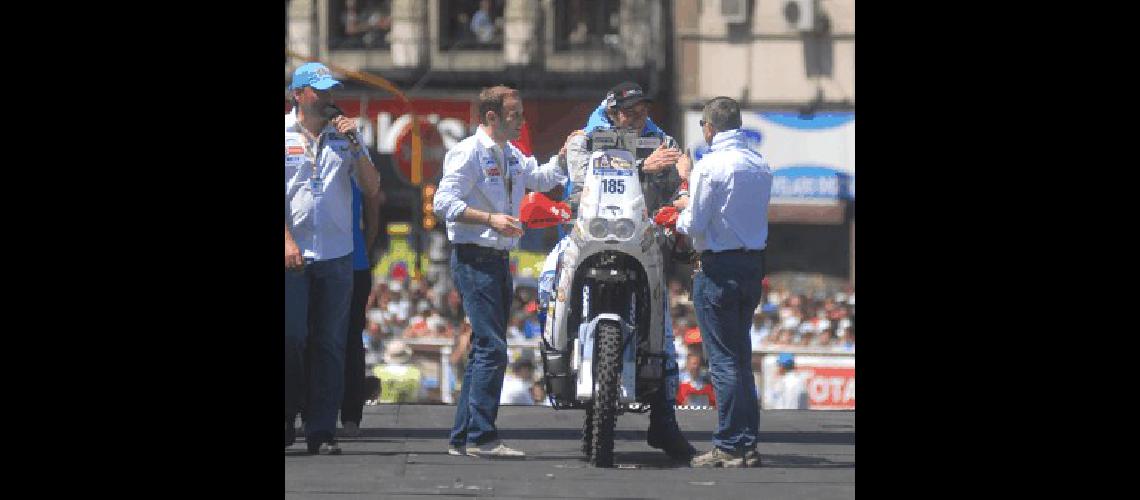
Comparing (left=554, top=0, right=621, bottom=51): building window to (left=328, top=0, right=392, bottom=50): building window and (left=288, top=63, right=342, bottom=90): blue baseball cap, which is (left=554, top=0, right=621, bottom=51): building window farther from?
(left=288, top=63, right=342, bottom=90): blue baseball cap

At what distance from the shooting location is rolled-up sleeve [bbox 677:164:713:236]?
30.9 ft

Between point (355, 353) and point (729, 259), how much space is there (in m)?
2.27

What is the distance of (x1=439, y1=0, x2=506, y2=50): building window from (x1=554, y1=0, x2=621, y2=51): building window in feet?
2.20

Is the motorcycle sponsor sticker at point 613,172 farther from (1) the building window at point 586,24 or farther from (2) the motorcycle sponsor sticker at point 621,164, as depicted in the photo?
(1) the building window at point 586,24

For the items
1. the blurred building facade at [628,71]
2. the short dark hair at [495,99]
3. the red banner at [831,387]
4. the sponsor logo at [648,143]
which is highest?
the blurred building facade at [628,71]

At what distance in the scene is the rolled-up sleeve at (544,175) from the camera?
10.0 meters

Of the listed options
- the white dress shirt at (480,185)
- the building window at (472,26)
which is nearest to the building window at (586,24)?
the building window at (472,26)

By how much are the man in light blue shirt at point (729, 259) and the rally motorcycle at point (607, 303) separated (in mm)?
234

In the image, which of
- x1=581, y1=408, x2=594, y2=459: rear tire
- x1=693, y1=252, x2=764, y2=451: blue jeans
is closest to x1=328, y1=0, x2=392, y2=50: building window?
x1=581, y1=408, x2=594, y2=459: rear tire

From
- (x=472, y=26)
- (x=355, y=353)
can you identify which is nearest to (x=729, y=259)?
(x=355, y=353)

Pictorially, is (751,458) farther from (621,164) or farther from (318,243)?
(318,243)

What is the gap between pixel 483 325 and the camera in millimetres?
9664
